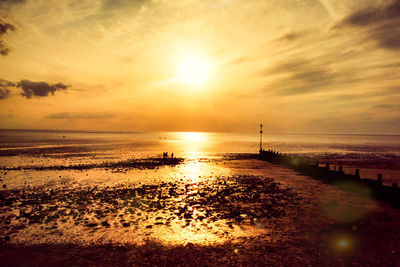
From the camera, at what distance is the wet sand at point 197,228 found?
365 inches

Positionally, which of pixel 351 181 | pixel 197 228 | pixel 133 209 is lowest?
pixel 133 209

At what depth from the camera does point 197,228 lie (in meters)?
12.2

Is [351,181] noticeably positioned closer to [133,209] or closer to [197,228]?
[197,228]

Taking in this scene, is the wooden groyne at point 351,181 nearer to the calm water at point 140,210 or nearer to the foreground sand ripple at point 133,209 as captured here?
the calm water at point 140,210

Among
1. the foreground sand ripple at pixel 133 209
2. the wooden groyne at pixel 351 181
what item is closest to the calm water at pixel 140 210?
the foreground sand ripple at pixel 133 209

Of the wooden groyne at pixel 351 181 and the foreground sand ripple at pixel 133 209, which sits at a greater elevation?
the wooden groyne at pixel 351 181

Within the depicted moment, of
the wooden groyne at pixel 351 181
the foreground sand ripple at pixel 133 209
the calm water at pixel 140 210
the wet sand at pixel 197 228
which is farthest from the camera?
the wooden groyne at pixel 351 181

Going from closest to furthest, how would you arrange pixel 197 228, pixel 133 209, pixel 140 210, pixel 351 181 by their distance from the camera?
pixel 197 228
pixel 140 210
pixel 133 209
pixel 351 181

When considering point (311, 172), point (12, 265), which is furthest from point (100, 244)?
point (311, 172)

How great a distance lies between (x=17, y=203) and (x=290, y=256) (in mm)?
18330

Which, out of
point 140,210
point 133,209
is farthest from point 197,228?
point 133,209

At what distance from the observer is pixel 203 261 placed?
895cm

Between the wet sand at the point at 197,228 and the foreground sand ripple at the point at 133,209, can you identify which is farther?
the foreground sand ripple at the point at 133,209

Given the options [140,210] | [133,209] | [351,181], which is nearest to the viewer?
[140,210]
